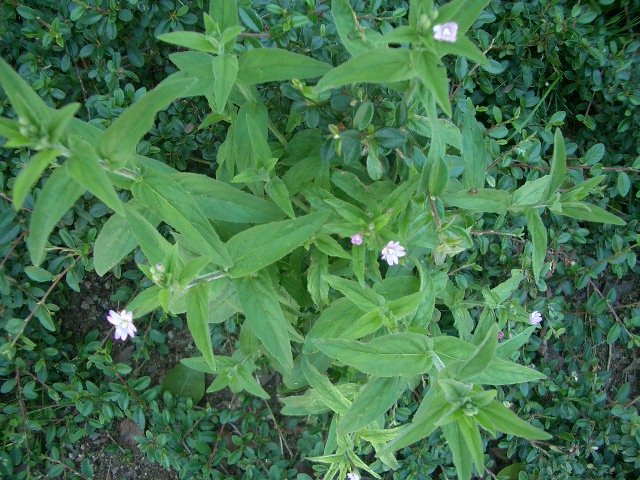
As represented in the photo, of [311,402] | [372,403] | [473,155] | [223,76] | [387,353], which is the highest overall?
[223,76]

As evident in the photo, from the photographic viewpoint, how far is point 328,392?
2.45 metres

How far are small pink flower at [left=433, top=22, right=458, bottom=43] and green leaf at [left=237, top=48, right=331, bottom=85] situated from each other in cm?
55

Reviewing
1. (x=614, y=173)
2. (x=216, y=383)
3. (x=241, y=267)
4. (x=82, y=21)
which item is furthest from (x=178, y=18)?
(x=614, y=173)

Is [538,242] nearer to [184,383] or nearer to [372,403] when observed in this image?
[372,403]

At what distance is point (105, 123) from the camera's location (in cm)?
307

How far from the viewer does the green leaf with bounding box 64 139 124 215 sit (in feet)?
5.27

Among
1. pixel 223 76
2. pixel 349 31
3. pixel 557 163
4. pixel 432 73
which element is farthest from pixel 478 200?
pixel 223 76

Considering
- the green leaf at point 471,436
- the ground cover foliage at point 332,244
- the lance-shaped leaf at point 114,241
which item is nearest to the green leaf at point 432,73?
the ground cover foliage at point 332,244

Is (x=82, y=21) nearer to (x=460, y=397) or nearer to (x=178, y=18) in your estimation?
(x=178, y=18)

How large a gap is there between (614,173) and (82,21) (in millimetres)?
3372

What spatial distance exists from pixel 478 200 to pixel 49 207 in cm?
158

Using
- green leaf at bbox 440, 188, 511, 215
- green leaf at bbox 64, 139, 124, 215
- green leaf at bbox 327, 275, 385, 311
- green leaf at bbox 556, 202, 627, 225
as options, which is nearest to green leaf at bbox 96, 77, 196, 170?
green leaf at bbox 64, 139, 124, 215

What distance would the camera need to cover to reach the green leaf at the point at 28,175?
1495 millimetres

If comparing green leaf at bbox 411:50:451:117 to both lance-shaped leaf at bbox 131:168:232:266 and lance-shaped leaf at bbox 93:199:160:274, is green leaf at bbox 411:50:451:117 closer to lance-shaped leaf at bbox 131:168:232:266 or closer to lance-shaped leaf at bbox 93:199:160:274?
lance-shaped leaf at bbox 131:168:232:266
